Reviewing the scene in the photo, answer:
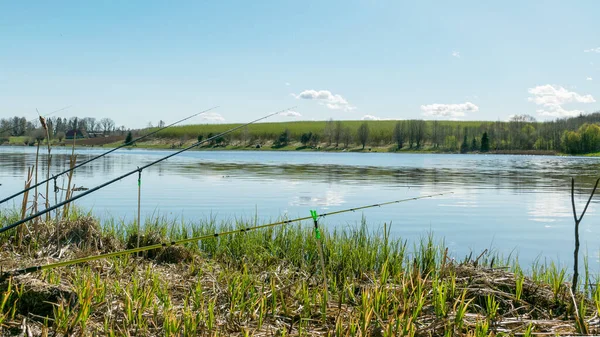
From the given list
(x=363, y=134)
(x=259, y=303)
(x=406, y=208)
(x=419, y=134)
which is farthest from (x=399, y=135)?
(x=259, y=303)

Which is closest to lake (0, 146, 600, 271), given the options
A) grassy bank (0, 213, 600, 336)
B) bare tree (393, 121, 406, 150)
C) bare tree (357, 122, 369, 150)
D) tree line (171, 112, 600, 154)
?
grassy bank (0, 213, 600, 336)

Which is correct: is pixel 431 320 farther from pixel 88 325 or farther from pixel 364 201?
pixel 364 201

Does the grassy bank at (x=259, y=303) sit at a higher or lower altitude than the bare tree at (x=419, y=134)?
lower

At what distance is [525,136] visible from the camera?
167 metres

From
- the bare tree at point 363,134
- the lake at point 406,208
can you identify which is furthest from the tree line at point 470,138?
the lake at point 406,208

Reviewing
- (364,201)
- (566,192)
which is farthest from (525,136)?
(364,201)

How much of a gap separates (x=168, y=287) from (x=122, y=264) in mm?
1371

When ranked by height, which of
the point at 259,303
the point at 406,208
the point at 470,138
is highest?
the point at 470,138

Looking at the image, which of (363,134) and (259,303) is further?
(363,134)

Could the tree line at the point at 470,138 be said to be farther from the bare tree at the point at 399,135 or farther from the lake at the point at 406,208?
the lake at the point at 406,208

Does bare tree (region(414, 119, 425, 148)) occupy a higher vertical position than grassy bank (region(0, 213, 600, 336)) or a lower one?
higher

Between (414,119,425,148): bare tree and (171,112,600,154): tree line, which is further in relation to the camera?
(414,119,425,148): bare tree

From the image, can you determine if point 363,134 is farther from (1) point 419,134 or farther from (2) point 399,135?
(1) point 419,134

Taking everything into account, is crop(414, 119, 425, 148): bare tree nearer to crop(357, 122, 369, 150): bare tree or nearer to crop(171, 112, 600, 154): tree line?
crop(171, 112, 600, 154): tree line
